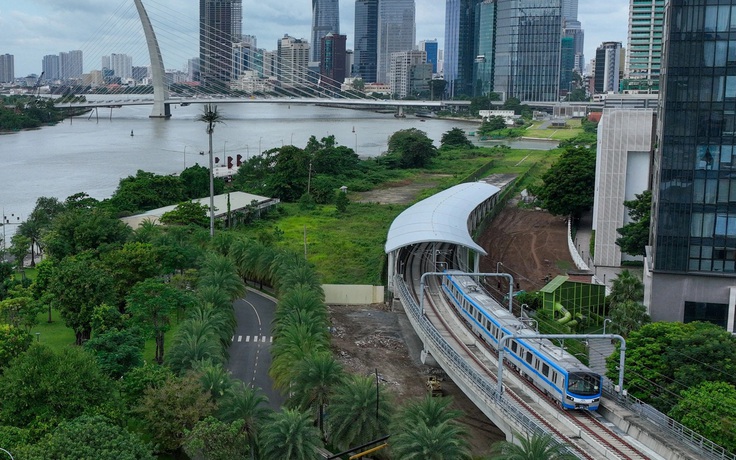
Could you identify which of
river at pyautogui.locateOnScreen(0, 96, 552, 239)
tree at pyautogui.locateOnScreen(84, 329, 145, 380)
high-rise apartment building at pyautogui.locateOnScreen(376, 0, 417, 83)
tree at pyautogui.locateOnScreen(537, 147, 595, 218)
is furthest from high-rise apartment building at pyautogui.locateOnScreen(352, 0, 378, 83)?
tree at pyautogui.locateOnScreen(84, 329, 145, 380)

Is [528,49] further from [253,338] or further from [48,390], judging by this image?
[48,390]

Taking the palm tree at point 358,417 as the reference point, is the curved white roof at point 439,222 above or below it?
above

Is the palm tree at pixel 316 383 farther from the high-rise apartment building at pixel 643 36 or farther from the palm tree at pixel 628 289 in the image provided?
the high-rise apartment building at pixel 643 36

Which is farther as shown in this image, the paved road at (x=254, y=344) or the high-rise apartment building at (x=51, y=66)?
the high-rise apartment building at (x=51, y=66)

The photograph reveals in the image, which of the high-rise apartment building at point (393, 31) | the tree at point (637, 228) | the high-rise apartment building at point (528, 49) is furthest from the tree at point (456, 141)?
the high-rise apartment building at point (393, 31)

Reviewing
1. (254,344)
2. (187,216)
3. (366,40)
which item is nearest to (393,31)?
(366,40)

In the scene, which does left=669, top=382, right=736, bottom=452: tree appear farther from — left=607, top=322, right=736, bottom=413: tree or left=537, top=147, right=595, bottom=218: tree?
left=537, top=147, right=595, bottom=218: tree
